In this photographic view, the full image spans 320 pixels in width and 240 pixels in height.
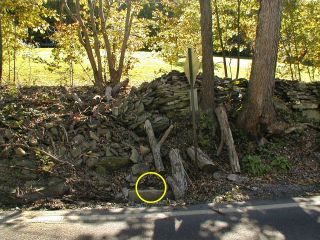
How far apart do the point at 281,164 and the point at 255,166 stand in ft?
1.94

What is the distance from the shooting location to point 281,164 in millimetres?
8234

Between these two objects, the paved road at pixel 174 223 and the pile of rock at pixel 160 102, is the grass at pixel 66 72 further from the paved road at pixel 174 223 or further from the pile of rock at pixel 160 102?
the paved road at pixel 174 223

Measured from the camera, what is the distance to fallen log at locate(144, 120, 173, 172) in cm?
772

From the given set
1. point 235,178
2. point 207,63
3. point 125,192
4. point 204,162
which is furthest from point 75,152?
point 207,63

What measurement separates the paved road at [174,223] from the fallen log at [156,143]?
4.65 feet

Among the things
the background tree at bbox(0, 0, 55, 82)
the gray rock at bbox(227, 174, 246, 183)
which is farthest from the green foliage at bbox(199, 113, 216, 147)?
the background tree at bbox(0, 0, 55, 82)

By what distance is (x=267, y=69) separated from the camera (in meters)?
8.62

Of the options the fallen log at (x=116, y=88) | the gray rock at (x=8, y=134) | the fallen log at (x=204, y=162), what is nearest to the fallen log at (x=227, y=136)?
the fallen log at (x=204, y=162)

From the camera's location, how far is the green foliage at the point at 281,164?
820 cm

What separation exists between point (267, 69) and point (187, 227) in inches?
171

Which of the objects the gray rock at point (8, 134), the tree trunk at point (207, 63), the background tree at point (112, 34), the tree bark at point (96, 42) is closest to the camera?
the gray rock at point (8, 134)

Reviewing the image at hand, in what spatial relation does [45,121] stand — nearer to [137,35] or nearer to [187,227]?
[187,227]

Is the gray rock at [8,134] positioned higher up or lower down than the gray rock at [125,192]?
higher up

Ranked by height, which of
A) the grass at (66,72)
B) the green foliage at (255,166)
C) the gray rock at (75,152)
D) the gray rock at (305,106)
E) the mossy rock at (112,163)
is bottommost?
the green foliage at (255,166)
